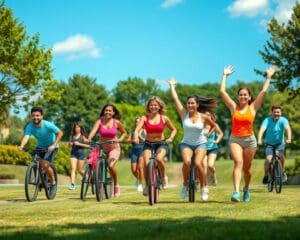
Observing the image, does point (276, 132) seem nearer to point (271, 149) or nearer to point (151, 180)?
point (271, 149)

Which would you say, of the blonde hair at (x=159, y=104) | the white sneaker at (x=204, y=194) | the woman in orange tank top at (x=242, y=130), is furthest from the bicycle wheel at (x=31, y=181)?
the woman in orange tank top at (x=242, y=130)

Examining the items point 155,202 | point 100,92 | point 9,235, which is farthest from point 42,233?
point 100,92

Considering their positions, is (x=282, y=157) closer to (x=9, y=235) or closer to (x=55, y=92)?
(x=9, y=235)

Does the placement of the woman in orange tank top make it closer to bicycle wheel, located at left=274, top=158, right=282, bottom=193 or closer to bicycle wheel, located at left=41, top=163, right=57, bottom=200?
bicycle wheel, located at left=274, top=158, right=282, bottom=193

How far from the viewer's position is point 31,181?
40.8ft

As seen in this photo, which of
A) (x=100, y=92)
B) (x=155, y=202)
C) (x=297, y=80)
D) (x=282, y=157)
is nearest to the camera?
(x=155, y=202)

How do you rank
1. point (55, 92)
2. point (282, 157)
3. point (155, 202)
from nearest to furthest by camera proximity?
point (155, 202), point (282, 157), point (55, 92)

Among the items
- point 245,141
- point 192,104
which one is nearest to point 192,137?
point 192,104

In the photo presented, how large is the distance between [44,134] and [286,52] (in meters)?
22.6

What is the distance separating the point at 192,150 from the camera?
11391mm

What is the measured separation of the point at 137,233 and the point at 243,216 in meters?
2.28

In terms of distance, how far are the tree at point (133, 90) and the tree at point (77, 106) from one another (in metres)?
14.3

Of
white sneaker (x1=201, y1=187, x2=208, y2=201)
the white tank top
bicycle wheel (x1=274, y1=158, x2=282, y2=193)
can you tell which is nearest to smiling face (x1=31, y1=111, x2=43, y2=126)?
the white tank top

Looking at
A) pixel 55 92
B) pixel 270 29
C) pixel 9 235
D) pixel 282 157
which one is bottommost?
pixel 9 235
